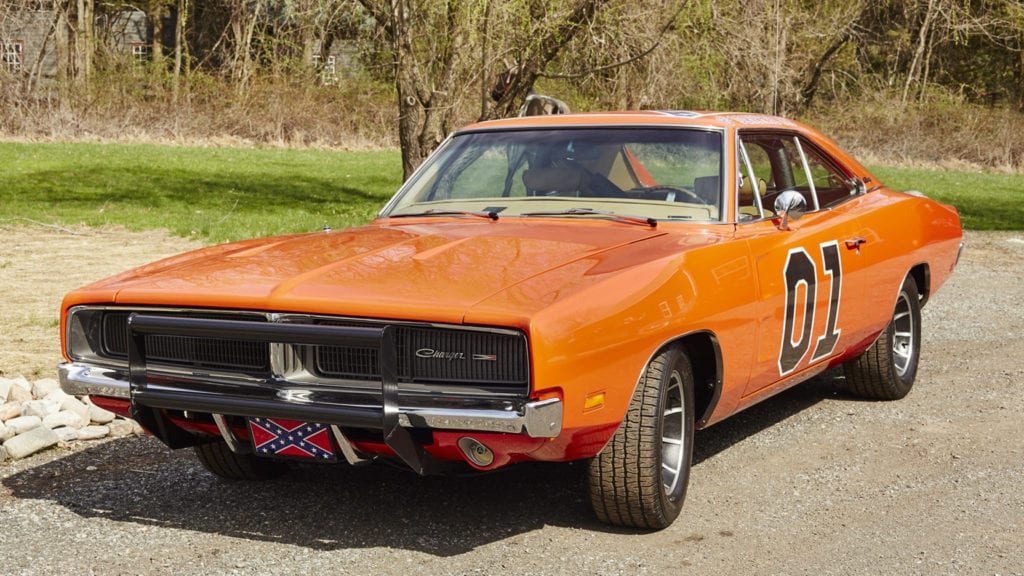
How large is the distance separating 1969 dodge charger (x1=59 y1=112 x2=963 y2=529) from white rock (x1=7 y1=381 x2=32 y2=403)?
6.12 ft

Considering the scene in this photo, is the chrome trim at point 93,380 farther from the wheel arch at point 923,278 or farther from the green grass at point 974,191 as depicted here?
the green grass at point 974,191

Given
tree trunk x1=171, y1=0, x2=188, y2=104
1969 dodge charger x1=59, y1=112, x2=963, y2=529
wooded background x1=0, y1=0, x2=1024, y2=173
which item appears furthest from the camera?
tree trunk x1=171, y1=0, x2=188, y2=104

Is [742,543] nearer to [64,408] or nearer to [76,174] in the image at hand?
[64,408]

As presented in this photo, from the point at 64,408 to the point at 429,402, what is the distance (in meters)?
3.15

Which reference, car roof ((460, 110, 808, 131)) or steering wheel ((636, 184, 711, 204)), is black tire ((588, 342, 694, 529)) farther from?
car roof ((460, 110, 808, 131))

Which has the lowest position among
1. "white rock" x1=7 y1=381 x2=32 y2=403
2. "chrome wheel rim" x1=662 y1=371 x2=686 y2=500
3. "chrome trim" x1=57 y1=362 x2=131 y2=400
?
"white rock" x1=7 y1=381 x2=32 y2=403

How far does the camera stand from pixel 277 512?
498 cm

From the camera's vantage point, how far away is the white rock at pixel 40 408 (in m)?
6.42

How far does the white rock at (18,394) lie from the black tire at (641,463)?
357 cm

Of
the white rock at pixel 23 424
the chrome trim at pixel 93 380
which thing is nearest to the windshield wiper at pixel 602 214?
the chrome trim at pixel 93 380

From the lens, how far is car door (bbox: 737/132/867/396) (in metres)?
5.35

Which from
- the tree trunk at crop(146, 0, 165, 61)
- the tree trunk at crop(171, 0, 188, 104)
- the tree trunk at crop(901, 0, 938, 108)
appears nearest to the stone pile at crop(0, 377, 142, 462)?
the tree trunk at crop(171, 0, 188, 104)

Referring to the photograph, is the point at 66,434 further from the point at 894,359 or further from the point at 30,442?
the point at 894,359

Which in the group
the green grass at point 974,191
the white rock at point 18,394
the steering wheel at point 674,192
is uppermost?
the steering wheel at point 674,192
